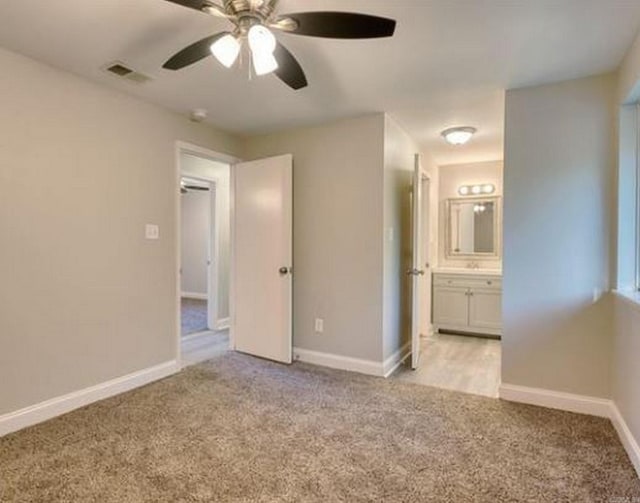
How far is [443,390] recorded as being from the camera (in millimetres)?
3068

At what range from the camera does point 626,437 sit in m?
2.20

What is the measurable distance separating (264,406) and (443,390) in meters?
1.40

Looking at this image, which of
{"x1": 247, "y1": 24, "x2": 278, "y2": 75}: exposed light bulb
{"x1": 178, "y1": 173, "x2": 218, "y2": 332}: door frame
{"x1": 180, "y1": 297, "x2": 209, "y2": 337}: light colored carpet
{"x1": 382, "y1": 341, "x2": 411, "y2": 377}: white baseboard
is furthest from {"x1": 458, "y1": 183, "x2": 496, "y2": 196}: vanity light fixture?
{"x1": 247, "y1": 24, "x2": 278, "y2": 75}: exposed light bulb

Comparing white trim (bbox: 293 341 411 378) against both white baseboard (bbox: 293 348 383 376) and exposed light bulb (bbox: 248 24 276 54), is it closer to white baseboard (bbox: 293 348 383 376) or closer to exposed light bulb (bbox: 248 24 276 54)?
white baseboard (bbox: 293 348 383 376)

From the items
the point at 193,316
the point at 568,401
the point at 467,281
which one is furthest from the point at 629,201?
the point at 193,316

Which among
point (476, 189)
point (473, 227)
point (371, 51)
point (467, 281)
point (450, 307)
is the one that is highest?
point (371, 51)

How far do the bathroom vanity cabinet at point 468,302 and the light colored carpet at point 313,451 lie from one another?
6.74ft

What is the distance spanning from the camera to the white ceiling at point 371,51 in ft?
6.24

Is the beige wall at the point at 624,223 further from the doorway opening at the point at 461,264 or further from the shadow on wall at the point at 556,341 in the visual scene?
the doorway opening at the point at 461,264

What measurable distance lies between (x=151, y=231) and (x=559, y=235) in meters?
3.09

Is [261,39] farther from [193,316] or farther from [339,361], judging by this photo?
[193,316]

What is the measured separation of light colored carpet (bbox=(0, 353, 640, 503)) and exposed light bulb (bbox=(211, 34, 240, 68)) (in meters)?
2.01

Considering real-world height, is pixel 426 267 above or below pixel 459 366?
above

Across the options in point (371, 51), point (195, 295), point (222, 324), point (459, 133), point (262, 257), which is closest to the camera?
point (371, 51)
